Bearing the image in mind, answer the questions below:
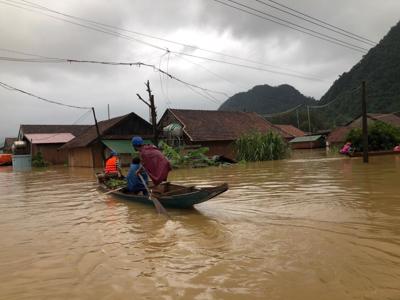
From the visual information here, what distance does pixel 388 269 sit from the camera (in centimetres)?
476

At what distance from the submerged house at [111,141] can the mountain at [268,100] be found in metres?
56.2

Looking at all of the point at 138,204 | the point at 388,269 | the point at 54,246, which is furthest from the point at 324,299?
the point at 138,204

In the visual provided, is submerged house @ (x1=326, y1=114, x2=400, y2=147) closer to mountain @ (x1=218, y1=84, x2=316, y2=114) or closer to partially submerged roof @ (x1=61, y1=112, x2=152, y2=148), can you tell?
partially submerged roof @ (x1=61, y1=112, x2=152, y2=148)

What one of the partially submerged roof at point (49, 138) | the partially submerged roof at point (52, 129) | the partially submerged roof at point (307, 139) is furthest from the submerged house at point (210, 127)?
the partially submerged roof at point (307, 139)

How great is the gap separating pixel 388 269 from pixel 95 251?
4055 mm

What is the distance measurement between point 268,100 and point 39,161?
62.9 m

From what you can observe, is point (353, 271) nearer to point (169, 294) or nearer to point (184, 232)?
point (169, 294)

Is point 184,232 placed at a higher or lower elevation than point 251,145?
lower

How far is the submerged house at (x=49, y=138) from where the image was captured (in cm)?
4272

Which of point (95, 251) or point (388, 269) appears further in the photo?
point (95, 251)

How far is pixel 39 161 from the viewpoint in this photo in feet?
128

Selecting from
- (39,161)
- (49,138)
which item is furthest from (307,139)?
(39,161)

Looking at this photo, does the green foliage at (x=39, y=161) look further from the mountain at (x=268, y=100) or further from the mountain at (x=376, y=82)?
the mountain at (x=268, y=100)

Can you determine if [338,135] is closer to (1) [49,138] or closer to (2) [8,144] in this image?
(1) [49,138]
